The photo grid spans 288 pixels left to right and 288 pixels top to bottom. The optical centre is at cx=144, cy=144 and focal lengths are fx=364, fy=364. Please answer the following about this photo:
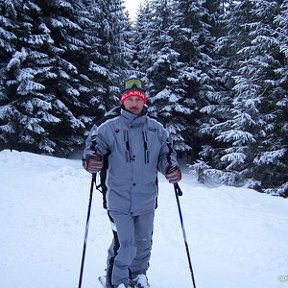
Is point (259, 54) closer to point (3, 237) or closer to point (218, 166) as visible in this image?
point (218, 166)

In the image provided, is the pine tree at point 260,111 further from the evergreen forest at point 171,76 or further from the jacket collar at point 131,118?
the jacket collar at point 131,118

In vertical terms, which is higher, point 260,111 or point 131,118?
point 131,118

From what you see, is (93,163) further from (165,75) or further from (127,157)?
(165,75)

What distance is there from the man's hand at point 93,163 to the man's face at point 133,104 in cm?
58

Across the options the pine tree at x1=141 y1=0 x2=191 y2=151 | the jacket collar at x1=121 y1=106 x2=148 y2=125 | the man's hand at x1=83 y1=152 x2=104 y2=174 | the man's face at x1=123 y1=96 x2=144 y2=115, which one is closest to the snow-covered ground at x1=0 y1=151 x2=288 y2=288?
the man's hand at x1=83 y1=152 x2=104 y2=174

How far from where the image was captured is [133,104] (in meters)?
3.61

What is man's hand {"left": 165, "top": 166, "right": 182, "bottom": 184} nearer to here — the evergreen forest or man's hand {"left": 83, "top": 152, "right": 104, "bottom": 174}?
man's hand {"left": 83, "top": 152, "right": 104, "bottom": 174}

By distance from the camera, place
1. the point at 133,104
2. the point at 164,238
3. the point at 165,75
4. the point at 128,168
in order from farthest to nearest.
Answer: the point at 165,75 < the point at 164,238 < the point at 133,104 < the point at 128,168

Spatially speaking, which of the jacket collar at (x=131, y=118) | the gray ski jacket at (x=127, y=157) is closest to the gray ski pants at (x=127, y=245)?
the gray ski jacket at (x=127, y=157)

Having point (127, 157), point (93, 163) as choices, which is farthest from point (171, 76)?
point (93, 163)

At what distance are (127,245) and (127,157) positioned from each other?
33.6 inches

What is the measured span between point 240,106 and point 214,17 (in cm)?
823

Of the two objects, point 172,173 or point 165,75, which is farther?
point 165,75

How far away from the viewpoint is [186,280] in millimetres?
4297
